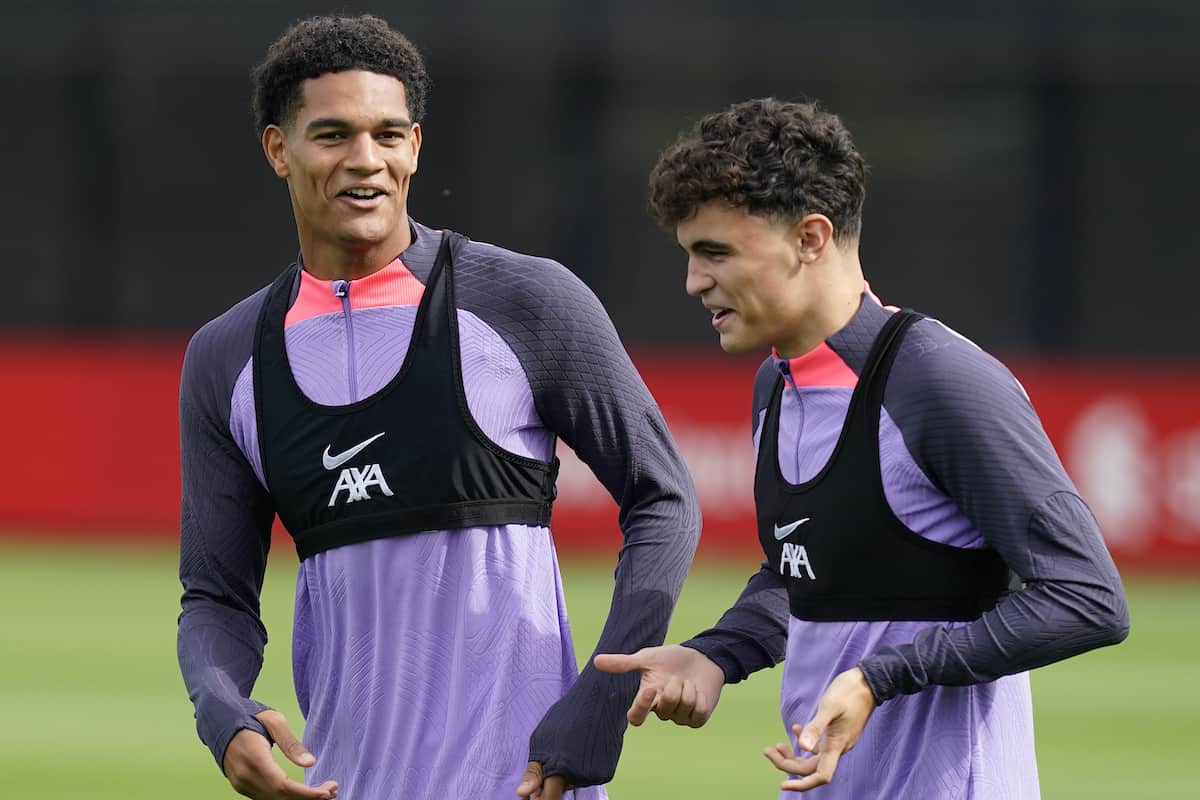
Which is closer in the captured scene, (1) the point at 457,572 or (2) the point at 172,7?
(1) the point at 457,572

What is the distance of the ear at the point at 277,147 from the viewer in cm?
402

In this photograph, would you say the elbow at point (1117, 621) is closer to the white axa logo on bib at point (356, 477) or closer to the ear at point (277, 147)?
the white axa logo on bib at point (356, 477)

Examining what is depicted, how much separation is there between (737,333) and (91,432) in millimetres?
13101

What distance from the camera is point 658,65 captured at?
17703 mm

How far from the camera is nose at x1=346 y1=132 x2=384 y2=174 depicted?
3.85 metres

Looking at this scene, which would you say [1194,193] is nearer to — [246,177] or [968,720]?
[246,177]

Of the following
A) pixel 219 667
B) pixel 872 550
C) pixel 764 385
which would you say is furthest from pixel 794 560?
pixel 219 667

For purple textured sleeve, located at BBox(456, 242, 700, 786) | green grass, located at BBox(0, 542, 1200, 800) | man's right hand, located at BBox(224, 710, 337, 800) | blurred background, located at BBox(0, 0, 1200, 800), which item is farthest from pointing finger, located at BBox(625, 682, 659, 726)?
blurred background, located at BBox(0, 0, 1200, 800)

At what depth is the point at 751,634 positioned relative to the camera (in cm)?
388

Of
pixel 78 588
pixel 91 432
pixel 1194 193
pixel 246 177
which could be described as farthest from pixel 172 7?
pixel 1194 193

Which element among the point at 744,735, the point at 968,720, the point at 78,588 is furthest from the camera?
the point at 78,588

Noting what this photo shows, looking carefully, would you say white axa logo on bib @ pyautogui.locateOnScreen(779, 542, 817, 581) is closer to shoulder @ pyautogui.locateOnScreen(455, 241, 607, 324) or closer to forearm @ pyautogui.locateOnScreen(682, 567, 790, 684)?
forearm @ pyautogui.locateOnScreen(682, 567, 790, 684)

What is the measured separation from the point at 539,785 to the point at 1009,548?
0.91 meters

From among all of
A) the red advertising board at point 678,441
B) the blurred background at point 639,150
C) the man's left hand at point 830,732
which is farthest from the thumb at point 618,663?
the blurred background at point 639,150
